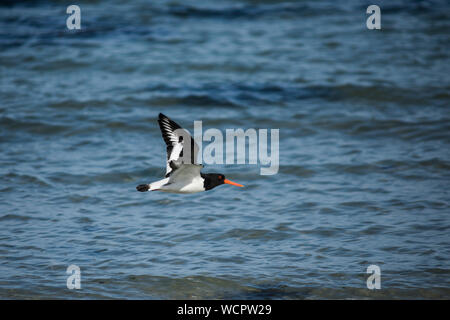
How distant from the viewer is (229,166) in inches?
371

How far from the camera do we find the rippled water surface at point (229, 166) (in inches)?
252

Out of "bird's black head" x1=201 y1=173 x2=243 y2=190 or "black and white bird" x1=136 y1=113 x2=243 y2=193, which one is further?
"bird's black head" x1=201 y1=173 x2=243 y2=190

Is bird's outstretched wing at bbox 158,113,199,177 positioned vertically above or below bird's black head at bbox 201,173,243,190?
above

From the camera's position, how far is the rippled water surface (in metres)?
6.39

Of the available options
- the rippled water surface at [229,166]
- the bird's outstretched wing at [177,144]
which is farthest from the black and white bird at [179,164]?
the rippled water surface at [229,166]

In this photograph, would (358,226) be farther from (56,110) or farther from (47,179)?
(56,110)

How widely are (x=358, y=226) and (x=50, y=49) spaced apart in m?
9.79

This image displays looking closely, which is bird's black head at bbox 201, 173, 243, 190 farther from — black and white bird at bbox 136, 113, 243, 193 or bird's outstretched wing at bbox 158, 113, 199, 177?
bird's outstretched wing at bbox 158, 113, 199, 177

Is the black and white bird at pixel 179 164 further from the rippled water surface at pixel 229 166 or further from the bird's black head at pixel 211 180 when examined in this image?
the rippled water surface at pixel 229 166

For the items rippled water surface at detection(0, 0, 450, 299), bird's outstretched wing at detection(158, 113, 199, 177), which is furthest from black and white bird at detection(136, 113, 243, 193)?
rippled water surface at detection(0, 0, 450, 299)

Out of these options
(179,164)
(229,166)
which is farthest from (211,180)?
(229,166)

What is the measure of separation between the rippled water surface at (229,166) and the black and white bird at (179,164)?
895mm

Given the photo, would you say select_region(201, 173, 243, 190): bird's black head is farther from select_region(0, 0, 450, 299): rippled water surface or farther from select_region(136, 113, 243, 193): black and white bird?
select_region(0, 0, 450, 299): rippled water surface

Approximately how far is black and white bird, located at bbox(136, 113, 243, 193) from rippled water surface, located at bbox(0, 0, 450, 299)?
0.89m
